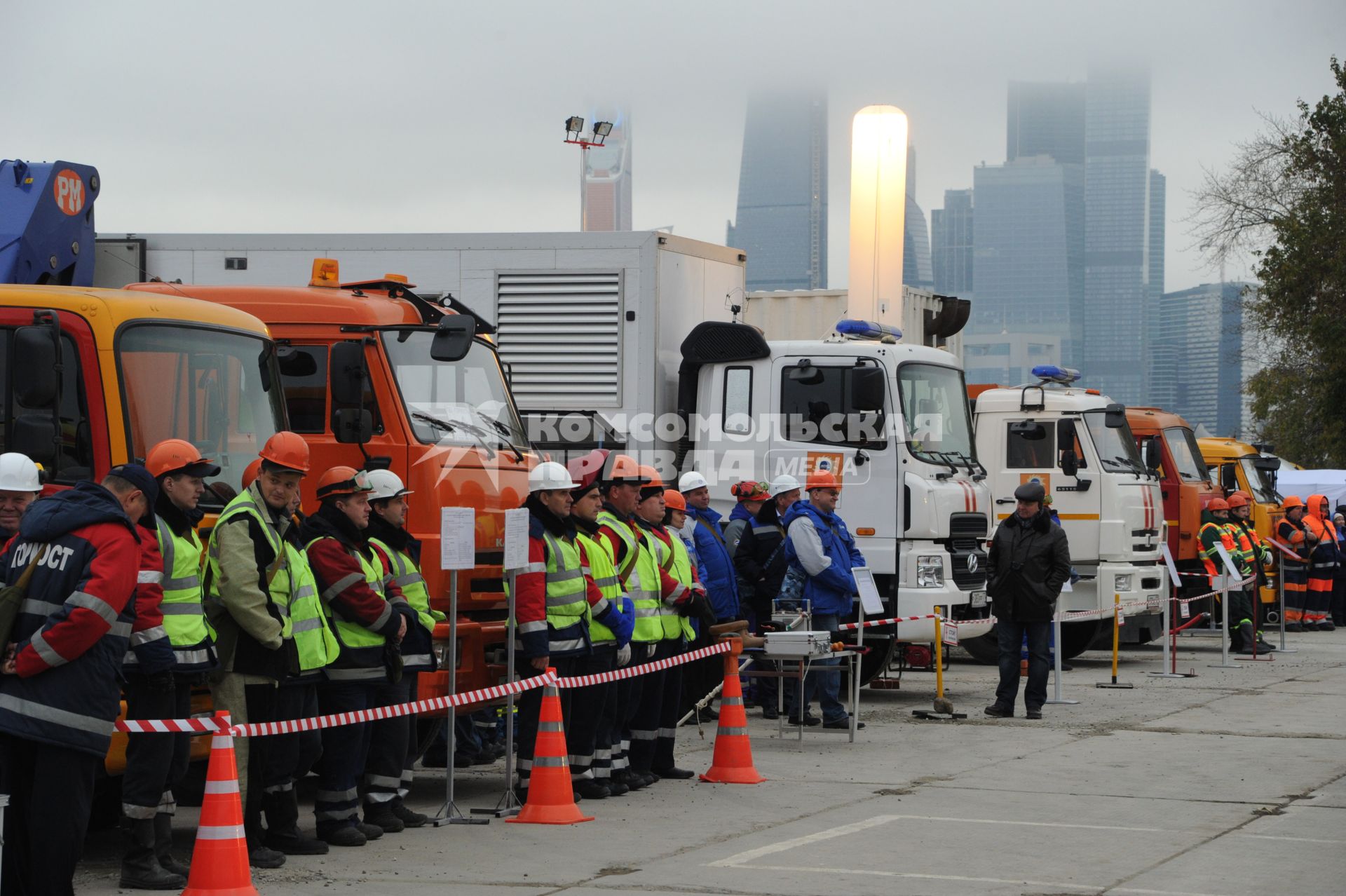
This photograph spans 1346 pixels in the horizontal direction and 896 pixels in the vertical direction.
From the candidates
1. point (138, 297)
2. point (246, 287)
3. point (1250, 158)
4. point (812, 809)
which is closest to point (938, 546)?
point (812, 809)

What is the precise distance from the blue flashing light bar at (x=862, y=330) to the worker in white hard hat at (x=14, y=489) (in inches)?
371

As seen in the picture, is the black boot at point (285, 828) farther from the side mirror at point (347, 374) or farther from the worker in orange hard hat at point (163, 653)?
the side mirror at point (347, 374)

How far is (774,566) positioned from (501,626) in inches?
151

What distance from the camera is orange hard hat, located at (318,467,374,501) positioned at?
28.4 ft

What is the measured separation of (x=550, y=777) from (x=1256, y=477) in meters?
19.3

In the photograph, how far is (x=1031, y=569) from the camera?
47.1 feet

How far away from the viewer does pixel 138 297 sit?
8688mm

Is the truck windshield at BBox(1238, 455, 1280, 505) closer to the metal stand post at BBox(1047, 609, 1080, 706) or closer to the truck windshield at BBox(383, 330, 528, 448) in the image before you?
the metal stand post at BBox(1047, 609, 1080, 706)

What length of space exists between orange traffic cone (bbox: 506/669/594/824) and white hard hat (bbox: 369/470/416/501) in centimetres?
133

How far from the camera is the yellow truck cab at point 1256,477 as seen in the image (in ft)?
81.9

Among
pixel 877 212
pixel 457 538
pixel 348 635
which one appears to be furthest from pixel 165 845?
pixel 877 212

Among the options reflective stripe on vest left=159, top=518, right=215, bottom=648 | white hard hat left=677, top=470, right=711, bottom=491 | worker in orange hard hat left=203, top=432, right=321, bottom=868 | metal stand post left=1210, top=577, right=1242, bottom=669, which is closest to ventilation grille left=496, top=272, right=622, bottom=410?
white hard hat left=677, top=470, right=711, bottom=491

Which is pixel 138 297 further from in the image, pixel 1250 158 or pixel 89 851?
pixel 1250 158

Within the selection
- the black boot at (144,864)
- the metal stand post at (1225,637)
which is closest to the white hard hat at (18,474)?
the black boot at (144,864)
